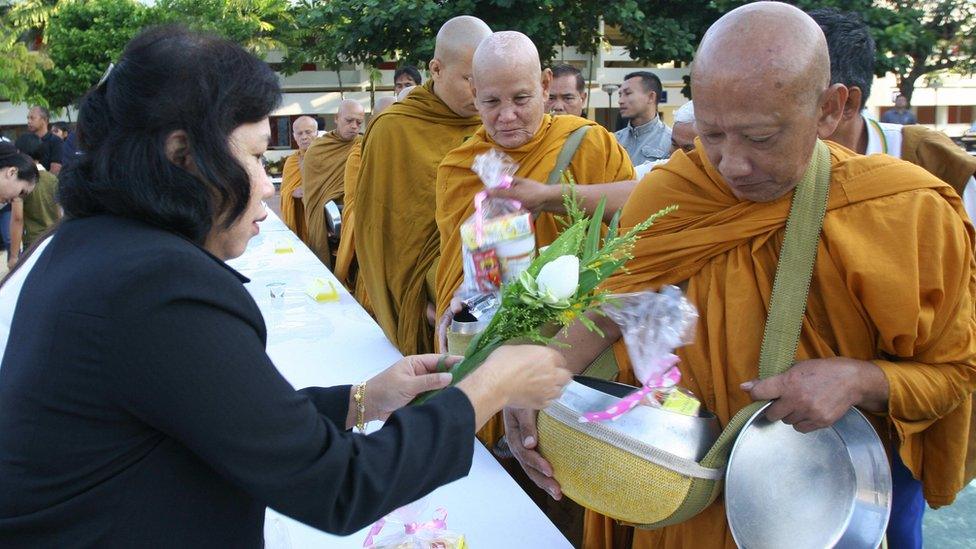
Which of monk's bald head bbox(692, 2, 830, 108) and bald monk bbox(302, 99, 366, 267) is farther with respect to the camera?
bald monk bbox(302, 99, 366, 267)

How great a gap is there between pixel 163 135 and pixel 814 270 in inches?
46.3

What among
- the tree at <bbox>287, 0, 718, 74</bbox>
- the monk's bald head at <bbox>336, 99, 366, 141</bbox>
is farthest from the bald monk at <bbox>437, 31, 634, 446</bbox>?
Result: the tree at <bbox>287, 0, 718, 74</bbox>

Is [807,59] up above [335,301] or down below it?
above

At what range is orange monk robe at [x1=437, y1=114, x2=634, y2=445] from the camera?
8.97ft

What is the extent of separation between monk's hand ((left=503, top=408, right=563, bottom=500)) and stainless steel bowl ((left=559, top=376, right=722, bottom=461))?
0.59 feet

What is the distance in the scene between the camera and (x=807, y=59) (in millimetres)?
1443

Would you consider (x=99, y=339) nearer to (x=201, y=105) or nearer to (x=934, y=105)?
(x=201, y=105)

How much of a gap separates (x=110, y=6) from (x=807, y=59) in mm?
31708

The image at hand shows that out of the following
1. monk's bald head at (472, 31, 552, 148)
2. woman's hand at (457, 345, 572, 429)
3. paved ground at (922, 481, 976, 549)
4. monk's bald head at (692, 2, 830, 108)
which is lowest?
paved ground at (922, 481, 976, 549)

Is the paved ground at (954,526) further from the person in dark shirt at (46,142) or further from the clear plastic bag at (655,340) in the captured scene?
the person in dark shirt at (46,142)

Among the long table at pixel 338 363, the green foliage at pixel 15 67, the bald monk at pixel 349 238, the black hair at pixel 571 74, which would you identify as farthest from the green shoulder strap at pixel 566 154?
the green foliage at pixel 15 67

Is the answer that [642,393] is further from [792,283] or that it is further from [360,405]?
[360,405]

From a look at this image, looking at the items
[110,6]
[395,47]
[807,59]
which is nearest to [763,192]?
[807,59]

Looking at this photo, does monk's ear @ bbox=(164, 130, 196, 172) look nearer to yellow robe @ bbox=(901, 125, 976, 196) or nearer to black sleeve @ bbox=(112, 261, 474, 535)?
black sleeve @ bbox=(112, 261, 474, 535)
